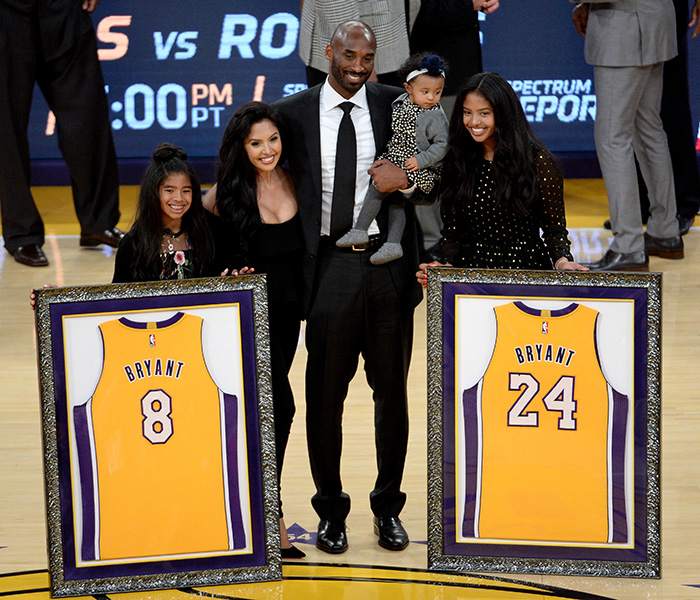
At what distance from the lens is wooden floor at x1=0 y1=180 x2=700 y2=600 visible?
3.13 metres

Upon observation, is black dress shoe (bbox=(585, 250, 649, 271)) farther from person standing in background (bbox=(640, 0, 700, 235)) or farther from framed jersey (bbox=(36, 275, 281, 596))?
framed jersey (bbox=(36, 275, 281, 596))

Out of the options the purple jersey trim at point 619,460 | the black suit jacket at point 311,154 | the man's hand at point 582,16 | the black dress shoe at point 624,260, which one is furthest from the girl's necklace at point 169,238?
the man's hand at point 582,16

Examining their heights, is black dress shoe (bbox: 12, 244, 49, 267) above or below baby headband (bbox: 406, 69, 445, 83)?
below

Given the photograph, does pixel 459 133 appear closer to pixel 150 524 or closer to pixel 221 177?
pixel 221 177

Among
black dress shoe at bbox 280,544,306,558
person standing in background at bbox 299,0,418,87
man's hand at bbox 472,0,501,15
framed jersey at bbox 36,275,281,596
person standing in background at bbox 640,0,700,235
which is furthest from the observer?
person standing in background at bbox 640,0,700,235

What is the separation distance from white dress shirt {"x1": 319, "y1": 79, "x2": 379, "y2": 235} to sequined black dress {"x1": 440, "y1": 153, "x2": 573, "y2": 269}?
28cm

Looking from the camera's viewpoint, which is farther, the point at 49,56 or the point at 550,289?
the point at 49,56

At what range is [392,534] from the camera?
339cm

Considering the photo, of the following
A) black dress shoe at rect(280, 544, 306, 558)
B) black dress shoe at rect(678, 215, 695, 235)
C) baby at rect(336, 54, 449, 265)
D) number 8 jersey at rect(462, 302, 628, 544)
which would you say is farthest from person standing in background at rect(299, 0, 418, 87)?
black dress shoe at rect(678, 215, 695, 235)

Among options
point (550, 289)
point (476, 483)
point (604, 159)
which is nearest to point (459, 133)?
point (550, 289)

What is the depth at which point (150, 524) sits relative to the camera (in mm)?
3117

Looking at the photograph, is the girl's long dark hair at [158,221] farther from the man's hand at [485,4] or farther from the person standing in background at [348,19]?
the man's hand at [485,4]

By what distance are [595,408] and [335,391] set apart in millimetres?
793

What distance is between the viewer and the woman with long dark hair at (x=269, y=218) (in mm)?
3117
